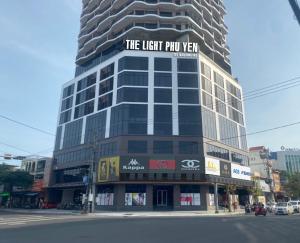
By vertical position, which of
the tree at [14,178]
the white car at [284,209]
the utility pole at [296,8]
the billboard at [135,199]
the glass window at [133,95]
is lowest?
the white car at [284,209]

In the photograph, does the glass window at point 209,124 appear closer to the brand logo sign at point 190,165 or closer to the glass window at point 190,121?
the glass window at point 190,121

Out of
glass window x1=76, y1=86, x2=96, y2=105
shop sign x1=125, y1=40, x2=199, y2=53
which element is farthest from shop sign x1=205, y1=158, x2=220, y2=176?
glass window x1=76, y1=86, x2=96, y2=105

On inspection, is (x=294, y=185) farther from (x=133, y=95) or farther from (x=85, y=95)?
(x=85, y=95)

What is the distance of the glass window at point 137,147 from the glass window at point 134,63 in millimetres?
15719

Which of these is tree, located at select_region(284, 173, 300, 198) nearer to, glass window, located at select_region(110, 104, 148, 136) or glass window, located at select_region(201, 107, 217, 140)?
glass window, located at select_region(201, 107, 217, 140)

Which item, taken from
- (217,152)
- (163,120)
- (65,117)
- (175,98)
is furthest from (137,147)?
(65,117)

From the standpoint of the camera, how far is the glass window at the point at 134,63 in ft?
197

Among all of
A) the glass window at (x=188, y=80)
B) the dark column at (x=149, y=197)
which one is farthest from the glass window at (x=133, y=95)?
the dark column at (x=149, y=197)

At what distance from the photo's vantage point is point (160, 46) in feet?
204

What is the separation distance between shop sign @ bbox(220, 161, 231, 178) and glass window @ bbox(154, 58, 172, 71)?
2167 cm

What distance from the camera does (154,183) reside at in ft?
168

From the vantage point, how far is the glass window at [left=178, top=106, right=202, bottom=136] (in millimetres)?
55344

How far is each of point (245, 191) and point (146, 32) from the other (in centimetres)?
4262

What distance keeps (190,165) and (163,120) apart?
32.1 feet
